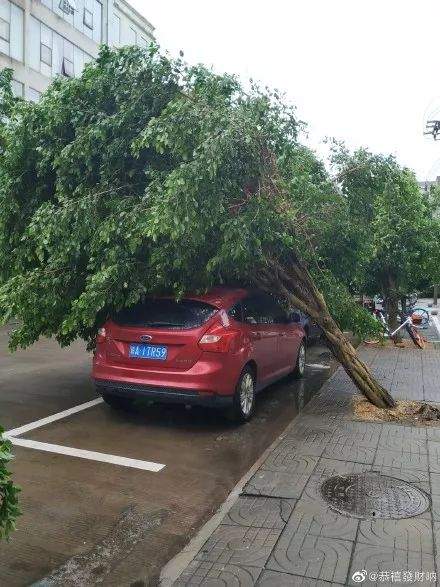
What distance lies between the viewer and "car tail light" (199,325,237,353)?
5.81m

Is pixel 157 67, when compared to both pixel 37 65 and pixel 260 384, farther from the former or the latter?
pixel 37 65

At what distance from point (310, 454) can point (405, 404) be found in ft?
7.54

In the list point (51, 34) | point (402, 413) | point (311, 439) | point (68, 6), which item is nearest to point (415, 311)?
point (402, 413)

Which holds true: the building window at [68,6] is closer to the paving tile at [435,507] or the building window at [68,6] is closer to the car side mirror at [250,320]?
the car side mirror at [250,320]

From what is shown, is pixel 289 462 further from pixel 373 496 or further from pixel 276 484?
pixel 373 496

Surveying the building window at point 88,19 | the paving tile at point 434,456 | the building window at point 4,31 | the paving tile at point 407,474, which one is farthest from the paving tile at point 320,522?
the building window at point 88,19

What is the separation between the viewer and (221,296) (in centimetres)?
631

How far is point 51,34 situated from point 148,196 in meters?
24.2

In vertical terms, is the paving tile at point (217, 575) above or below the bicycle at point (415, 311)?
below

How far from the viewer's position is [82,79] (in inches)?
242

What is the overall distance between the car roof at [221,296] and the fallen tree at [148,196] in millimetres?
169

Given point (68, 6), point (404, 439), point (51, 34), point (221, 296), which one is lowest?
point (404, 439)

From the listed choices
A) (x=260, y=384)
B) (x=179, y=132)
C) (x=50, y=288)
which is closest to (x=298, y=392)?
(x=260, y=384)

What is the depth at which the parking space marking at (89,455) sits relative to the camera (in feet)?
16.2
